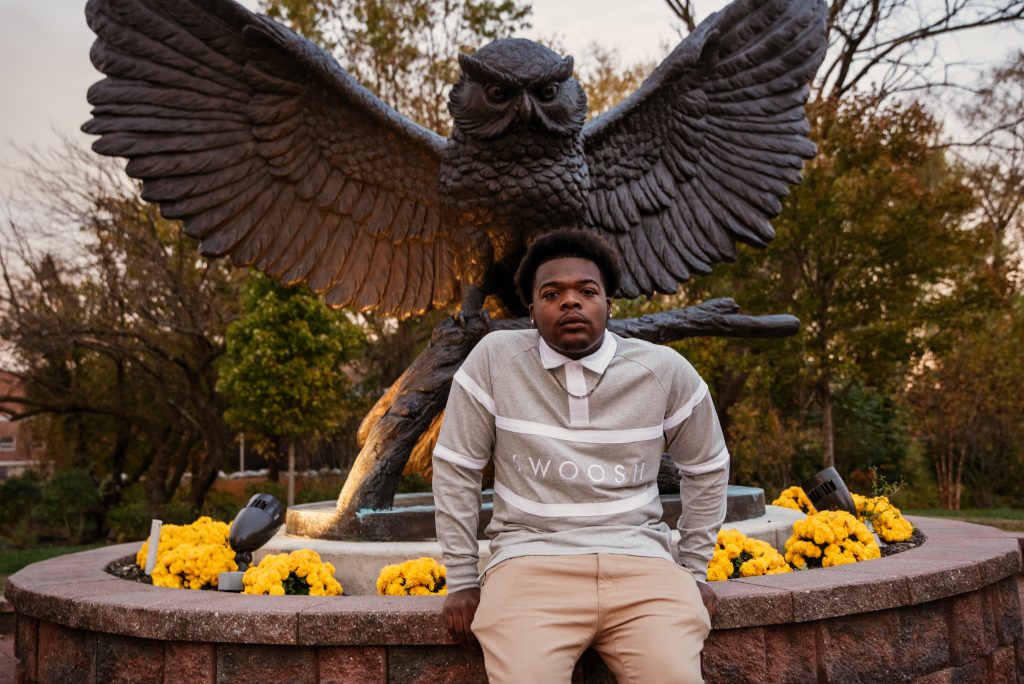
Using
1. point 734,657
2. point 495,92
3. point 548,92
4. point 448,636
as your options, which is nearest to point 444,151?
point 495,92

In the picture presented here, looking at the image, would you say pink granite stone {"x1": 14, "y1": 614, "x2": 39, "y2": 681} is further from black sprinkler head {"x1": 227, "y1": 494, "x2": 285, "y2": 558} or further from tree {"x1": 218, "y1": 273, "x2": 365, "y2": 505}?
tree {"x1": 218, "y1": 273, "x2": 365, "y2": 505}

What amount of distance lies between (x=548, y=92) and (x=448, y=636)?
234 centimetres

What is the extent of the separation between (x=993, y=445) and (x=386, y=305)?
486 inches

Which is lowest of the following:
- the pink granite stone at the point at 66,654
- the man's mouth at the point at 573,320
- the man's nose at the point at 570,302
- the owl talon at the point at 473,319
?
the pink granite stone at the point at 66,654

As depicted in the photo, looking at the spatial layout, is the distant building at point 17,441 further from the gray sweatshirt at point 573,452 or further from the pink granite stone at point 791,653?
the pink granite stone at point 791,653

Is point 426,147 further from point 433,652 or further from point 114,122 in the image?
point 433,652

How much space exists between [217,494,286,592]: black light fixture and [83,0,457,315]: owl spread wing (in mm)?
1207

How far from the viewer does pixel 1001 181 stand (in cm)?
1819

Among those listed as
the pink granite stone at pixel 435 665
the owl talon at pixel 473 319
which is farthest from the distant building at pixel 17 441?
the pink granite stone at pixel 435 665

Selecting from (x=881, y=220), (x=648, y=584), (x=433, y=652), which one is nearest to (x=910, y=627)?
(x=648, y=584)

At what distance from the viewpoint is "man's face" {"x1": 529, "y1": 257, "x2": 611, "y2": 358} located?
2.12 meters

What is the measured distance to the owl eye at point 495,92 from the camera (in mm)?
3658

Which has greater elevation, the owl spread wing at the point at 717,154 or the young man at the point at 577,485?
the owl spread wing at the point at 717,154

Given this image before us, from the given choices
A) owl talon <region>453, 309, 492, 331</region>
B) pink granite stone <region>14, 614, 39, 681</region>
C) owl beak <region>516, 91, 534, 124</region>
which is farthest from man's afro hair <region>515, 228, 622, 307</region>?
pink granite stone <region>14, 614, 39, 681</region>
